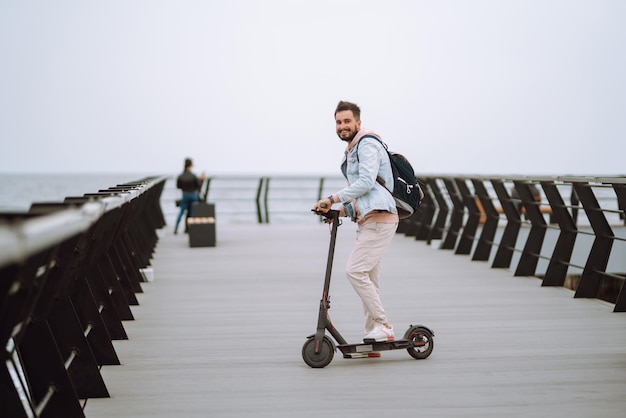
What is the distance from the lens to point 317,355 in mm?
5328

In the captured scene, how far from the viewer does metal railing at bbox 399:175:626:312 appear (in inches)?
329

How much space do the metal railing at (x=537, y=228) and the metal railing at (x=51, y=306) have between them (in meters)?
3.99

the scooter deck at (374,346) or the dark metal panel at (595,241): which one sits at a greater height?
the dark metal panel at (595,241)

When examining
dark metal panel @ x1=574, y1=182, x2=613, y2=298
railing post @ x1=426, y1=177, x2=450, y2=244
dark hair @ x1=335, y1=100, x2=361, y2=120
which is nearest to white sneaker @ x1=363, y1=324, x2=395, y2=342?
dark hair @ x1=335, y1=100, x2=361, y2=120

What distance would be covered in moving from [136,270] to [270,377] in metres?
4.76

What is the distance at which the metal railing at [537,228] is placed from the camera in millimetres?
8367

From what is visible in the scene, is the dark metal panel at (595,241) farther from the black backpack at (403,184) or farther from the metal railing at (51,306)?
the metal railing at (51,306)

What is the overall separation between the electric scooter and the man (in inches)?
3.4

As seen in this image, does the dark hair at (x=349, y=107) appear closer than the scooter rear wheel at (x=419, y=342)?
Yes

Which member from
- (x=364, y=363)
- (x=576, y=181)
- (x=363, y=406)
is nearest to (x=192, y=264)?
(x=576, y=181)

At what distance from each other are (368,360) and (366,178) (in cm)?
114

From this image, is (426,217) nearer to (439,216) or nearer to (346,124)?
(439,216)

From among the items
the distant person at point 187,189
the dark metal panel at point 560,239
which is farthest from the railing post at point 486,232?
the distant person at point 187,189

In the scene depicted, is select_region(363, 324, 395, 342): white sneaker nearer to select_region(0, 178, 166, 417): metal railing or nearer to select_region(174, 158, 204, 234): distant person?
select_region(0, 178, 166, 417): metal railing
